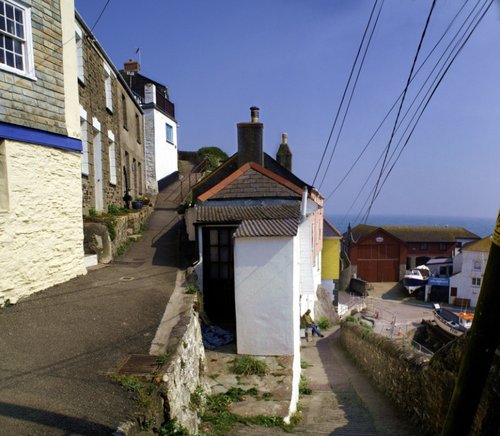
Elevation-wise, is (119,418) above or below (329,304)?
above

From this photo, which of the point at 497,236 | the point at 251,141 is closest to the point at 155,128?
the point at 251,141

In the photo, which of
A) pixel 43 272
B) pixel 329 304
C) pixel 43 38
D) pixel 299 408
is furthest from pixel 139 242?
pixel 329 304

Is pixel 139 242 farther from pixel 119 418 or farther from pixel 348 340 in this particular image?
A: pixel 119 418

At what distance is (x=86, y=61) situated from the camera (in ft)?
41.6

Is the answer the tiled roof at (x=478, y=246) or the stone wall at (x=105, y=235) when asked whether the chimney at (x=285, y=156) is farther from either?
the tiled roof at (x=478, y=246)

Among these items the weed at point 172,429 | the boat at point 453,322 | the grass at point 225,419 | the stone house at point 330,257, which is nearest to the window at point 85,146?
the grass at point 225,419

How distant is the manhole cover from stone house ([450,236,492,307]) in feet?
123

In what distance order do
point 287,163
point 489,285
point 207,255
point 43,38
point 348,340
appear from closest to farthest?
1. point 489,285
2. point 43,38
3. point 207,255
4. point 348,340
5. point 287,163

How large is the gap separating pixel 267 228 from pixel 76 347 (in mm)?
5190

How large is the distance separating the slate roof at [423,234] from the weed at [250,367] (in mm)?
38604

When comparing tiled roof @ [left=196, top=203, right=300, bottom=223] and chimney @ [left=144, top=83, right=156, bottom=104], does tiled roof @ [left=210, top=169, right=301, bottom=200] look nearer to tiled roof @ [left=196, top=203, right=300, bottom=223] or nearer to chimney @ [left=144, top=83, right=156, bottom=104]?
tiled roof @ [left=196, top=203, right=300, bottom=223]

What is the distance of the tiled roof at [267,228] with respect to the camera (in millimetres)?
9187

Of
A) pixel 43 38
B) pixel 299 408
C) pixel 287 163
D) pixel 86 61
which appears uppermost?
pixel 86 61

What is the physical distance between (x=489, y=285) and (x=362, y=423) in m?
6.37
